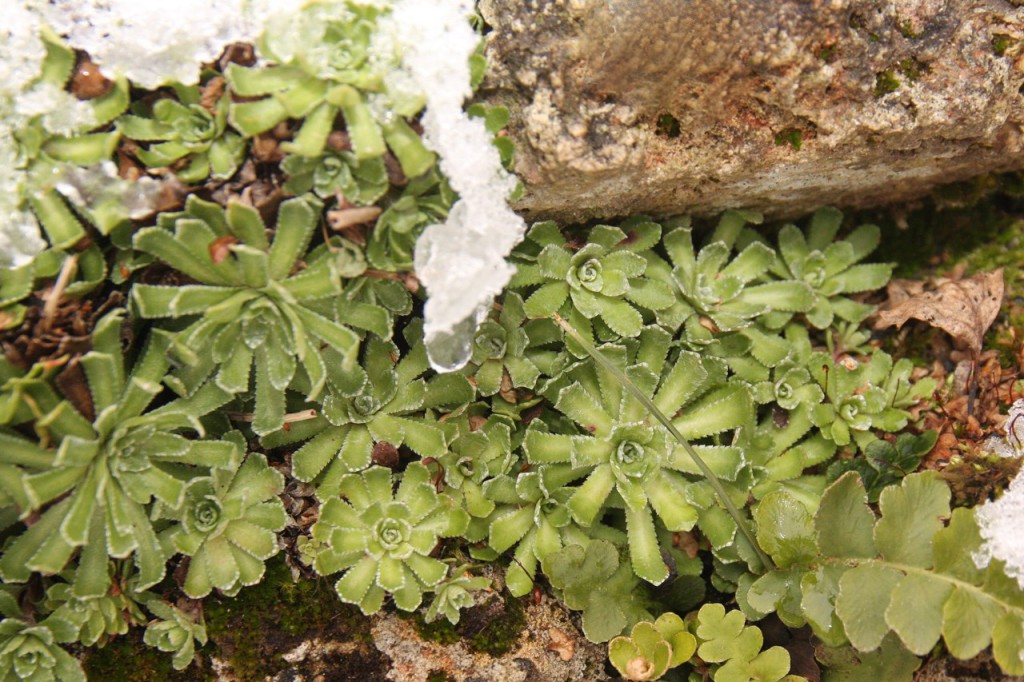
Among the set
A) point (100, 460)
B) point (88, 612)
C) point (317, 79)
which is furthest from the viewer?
point (88, 612)

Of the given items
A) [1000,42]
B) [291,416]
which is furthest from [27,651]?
[1000,42]

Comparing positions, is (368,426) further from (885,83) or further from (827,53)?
(885,83)

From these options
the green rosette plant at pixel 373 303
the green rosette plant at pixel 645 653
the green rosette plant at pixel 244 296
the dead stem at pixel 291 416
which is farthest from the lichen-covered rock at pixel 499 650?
the green rosette plant at pixel 373 303

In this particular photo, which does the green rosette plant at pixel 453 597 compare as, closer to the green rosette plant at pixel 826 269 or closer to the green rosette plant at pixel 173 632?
the green rosette plant at pixel 173 632

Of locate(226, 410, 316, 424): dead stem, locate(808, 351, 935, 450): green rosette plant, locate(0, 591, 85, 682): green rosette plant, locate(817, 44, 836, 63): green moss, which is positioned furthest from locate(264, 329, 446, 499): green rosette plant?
locate(817, 44, 836, 63): green moss

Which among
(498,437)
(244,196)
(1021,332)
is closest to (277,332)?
(244,196)

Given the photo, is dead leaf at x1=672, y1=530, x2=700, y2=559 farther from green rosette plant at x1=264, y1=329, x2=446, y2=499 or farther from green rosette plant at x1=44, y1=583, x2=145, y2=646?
green rosette plant at x1=44, y1=583, x2=145, y2=646
